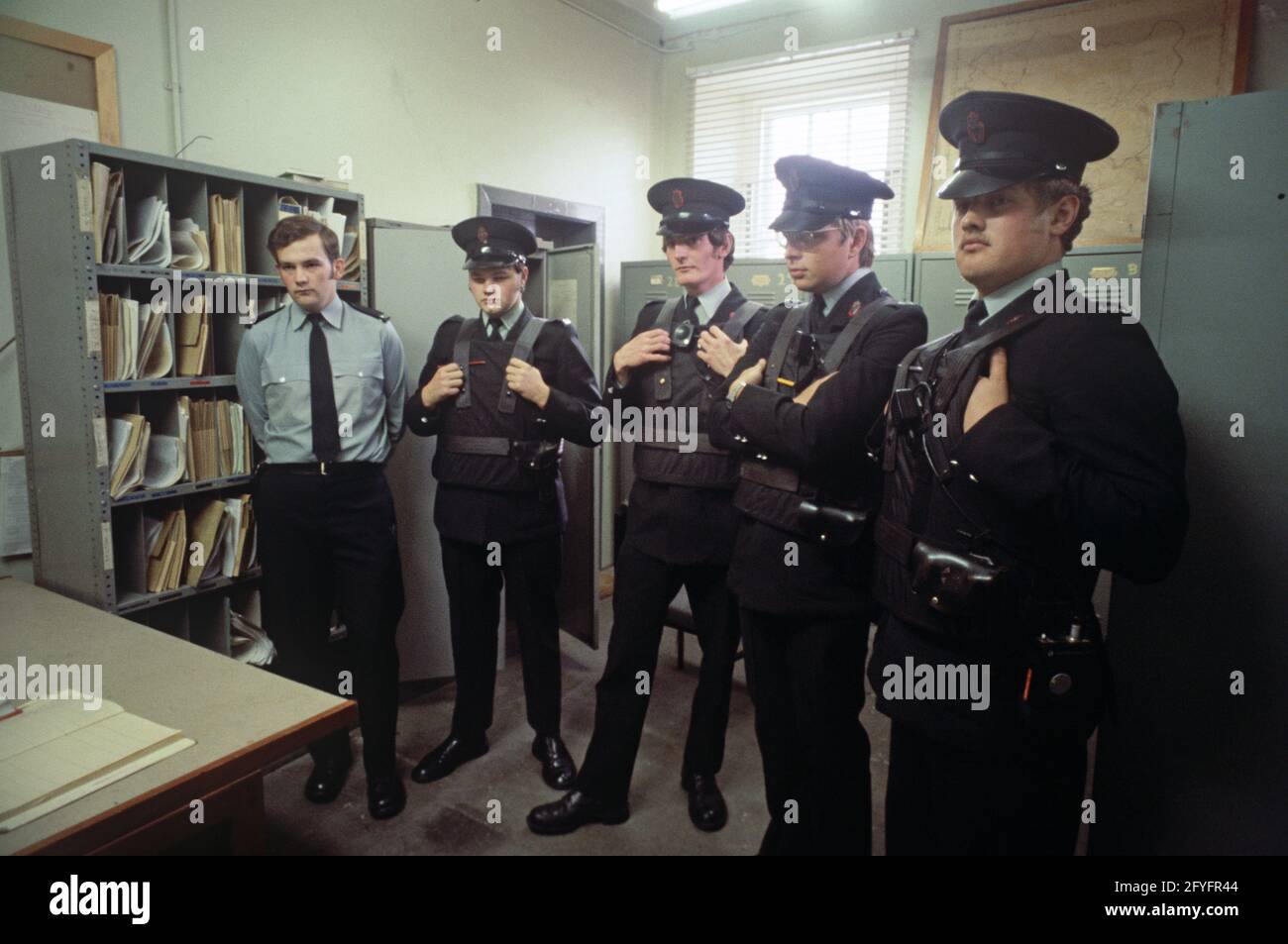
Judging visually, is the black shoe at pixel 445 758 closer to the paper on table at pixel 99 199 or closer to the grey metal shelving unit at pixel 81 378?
the grey metal shelving unit at pixel 81 378

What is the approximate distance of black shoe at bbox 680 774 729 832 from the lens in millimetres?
Result: 2432

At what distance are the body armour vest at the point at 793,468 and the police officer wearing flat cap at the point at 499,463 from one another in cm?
76

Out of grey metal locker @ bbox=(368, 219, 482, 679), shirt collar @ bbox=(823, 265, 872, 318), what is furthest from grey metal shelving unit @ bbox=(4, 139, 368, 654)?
shirt collar @ bbox=(823, 265, 872, 318)

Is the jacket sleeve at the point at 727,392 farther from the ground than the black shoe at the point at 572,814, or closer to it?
farther from the ground

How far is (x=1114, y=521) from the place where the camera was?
117 centimetres

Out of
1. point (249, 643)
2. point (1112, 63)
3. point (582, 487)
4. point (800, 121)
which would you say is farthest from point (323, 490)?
point (1112, 63)

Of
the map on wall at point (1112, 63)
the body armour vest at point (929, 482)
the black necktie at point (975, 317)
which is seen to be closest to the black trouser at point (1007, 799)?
the body armour vest at point (929, 482)

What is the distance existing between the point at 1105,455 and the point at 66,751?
5.56 feet

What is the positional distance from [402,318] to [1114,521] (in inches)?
106

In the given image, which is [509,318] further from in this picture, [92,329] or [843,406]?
[843,406]

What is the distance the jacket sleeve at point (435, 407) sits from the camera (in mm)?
2576

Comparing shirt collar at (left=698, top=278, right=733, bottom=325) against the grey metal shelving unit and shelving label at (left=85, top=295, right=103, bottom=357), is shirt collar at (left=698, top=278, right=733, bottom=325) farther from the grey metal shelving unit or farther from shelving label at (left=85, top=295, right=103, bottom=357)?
shelving label at (left=85, top=295, right=103, bottom=357)
